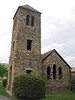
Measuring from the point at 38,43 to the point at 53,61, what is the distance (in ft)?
12.4

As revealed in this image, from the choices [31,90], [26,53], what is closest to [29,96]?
[31,90]

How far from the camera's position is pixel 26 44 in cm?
2520

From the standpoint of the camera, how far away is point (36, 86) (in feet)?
71.3

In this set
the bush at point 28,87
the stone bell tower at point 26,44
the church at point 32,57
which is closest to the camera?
the bush at point 28,87

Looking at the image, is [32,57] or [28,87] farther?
[32,57]

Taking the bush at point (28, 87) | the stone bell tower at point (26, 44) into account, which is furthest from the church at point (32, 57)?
the bush at point (28, 87)

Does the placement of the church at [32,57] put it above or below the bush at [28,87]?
above

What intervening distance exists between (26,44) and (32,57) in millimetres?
2091

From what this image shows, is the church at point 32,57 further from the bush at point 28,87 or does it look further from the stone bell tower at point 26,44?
the bush at point 28,87

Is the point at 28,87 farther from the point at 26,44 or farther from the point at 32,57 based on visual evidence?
the point at 26,44

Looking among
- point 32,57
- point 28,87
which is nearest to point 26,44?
point 32,57

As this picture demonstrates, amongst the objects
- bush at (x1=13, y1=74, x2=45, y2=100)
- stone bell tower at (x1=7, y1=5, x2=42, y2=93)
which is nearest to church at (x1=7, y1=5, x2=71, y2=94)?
stone bell tower at (x1=7, y1=5, x2=42, y2=93)

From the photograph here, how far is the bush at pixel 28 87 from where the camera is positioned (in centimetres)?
2103

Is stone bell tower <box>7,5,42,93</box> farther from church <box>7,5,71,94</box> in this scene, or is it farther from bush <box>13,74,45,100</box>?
bush <box>13,74,45,100</box>
